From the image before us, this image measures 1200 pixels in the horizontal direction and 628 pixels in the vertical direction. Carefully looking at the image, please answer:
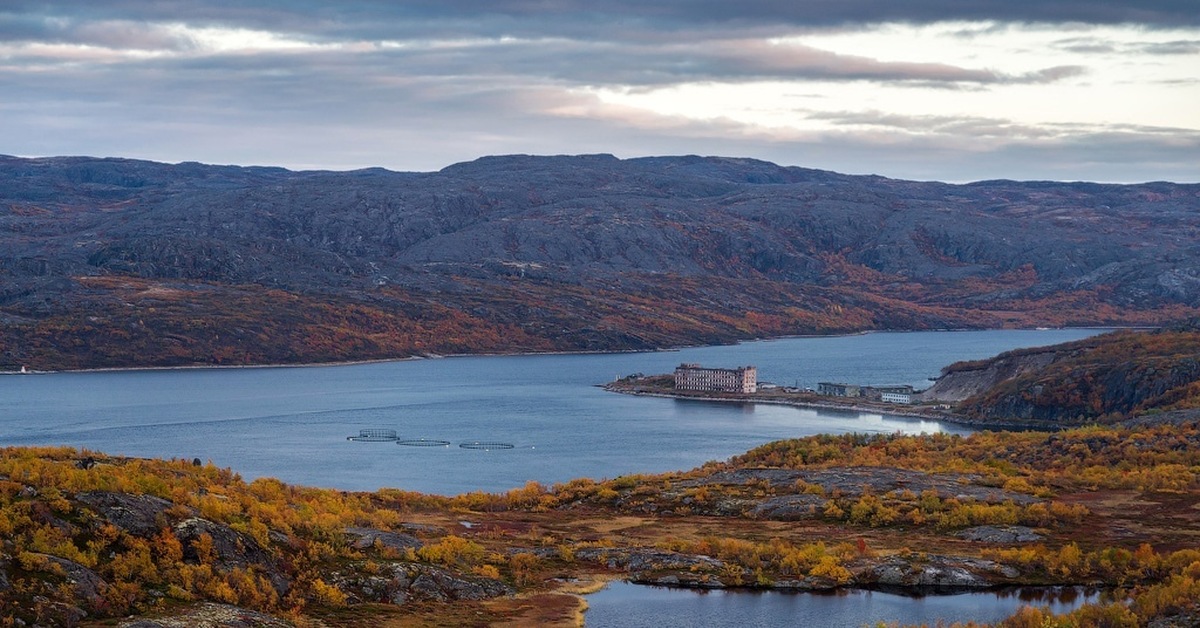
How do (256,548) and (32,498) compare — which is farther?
(256,548)

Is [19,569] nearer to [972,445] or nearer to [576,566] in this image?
[576,566]

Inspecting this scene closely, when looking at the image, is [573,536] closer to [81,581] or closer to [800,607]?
[800,607]

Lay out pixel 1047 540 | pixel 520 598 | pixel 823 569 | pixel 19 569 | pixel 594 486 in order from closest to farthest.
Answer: pixel 19 569
pixel 520 598
pixel 823 569
pixel 1047 540
pixel 594 486

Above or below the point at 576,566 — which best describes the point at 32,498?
above

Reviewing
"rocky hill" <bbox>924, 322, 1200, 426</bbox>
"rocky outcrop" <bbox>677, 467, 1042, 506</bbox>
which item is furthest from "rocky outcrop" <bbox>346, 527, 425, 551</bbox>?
"rocky hill" <bbox>924, 322, 1200, 426</bbox>

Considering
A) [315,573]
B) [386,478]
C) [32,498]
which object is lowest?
[386,478]

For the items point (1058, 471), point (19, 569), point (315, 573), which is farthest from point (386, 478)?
point (19, 569)

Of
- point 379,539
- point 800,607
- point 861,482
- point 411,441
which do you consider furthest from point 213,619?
point 411,441

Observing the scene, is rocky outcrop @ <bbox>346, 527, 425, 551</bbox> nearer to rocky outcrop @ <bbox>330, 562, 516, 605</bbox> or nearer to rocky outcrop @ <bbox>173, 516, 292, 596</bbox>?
rocky outcrop @ <bbox>330, 562, 516, 605</bbox>
